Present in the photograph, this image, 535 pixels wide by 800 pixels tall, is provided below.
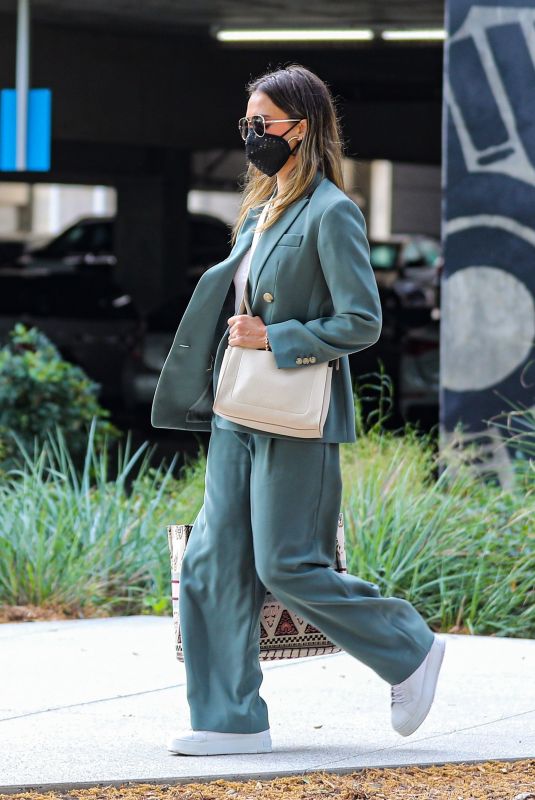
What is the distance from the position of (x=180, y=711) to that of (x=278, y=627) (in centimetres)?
77

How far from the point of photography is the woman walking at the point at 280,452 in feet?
11.9

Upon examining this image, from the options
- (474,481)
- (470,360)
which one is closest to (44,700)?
(474,481)

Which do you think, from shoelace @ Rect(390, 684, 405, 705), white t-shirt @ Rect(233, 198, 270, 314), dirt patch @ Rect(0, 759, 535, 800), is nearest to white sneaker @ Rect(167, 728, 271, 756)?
dirt patch @ Rect(0, 759, 535, 800)

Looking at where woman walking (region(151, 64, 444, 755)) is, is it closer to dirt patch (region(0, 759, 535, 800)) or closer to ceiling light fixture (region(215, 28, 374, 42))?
dirt patch (region(0, 759, 535, 800))

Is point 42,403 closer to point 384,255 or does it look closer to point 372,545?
point 384,255

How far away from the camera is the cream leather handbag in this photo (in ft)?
11.7

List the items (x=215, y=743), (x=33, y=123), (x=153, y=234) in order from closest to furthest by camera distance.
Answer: (x=215, y=743) → (x=33, y=123) → (x=153, y=234)

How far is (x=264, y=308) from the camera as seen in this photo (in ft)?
12.2

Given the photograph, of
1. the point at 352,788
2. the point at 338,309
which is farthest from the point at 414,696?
the point at 338,309

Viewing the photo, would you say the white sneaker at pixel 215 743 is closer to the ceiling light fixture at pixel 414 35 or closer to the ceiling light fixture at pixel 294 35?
the ceiling light fixture at pixel 414 35

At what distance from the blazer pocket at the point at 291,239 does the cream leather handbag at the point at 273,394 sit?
0.30m

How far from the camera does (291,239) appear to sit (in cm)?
366

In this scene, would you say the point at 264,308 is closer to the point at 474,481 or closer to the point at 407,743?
the point at 407,743

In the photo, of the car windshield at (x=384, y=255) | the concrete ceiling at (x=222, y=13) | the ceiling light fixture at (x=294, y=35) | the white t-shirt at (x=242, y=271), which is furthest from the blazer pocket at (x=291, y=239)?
the ceiling light fixture at (x=294, y=35)
